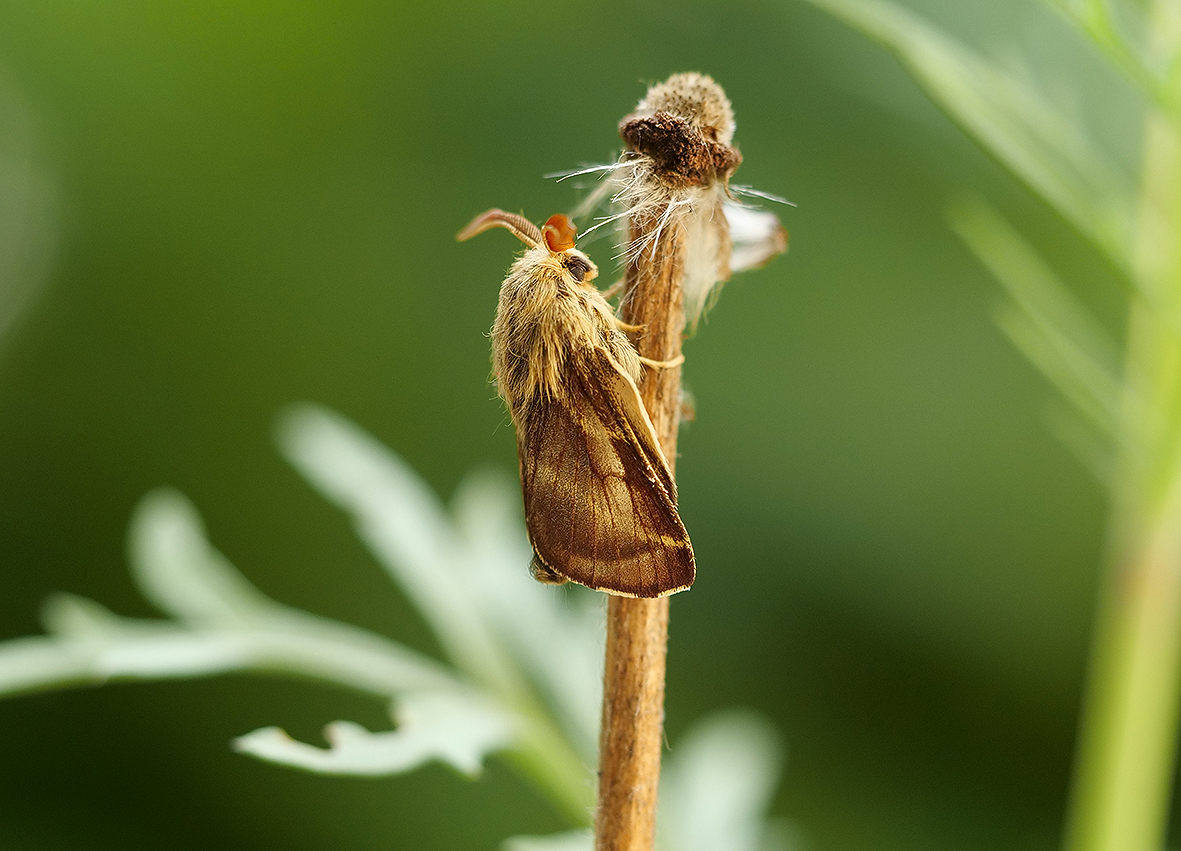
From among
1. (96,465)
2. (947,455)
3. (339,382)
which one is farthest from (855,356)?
(96,465)

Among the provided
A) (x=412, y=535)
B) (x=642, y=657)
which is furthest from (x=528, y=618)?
(x=642, y=657)

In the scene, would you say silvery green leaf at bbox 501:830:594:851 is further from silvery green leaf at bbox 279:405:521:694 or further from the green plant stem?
the green plant stem

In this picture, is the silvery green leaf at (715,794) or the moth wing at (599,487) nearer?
the moth wing at (599,487)

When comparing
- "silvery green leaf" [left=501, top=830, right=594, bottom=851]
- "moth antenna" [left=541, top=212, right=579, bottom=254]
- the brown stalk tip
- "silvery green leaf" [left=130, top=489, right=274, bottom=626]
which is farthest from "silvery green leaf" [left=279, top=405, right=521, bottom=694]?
the brown stalk tip

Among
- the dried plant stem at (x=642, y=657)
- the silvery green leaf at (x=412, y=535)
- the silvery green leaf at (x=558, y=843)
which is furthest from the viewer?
the silvery green leaf at (x=412, y=535)

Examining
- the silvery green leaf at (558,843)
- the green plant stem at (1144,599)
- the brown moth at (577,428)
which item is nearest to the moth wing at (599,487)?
the brown moth at (577,428)

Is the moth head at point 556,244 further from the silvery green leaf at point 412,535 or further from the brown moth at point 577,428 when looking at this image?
the silvery green leaf at point 412,535
